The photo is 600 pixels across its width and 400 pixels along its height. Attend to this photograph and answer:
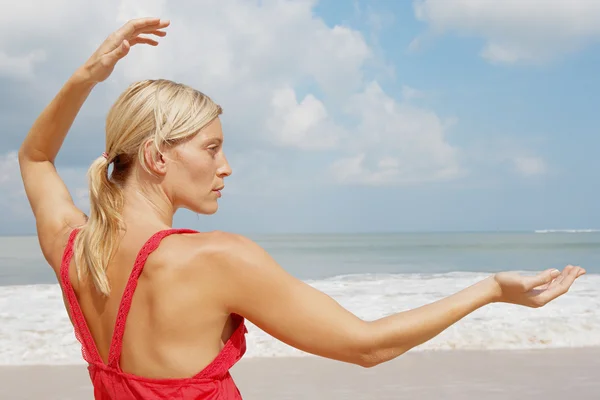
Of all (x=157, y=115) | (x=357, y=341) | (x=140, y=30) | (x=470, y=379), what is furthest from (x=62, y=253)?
(x=470, y=379)

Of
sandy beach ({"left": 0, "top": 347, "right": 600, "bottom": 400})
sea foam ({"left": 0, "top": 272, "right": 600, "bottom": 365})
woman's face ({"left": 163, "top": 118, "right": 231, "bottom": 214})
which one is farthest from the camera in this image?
sea foam ({"left": 0, "top": 272, "right": 600, "bottom": 365})

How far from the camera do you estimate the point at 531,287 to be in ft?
4.17

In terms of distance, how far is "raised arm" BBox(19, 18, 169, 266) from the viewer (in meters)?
1.61

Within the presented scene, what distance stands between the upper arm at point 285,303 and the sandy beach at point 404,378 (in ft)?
13.7

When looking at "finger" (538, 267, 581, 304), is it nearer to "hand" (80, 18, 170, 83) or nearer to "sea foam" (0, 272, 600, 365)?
"hand" (80, 18, 170, 83)

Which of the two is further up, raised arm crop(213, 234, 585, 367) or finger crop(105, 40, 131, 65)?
finger crop(105, 40, 131, 65)

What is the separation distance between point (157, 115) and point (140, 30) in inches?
16.4

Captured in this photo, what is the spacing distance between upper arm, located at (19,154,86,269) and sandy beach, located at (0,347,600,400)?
3854mm

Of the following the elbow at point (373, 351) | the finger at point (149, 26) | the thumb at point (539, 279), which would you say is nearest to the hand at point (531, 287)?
the thumb at point (539, 279)

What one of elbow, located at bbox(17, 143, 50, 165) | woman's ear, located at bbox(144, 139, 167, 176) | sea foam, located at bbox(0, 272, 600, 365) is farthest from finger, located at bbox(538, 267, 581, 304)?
sea foam, located at bbox(0, 272, 600, 365)

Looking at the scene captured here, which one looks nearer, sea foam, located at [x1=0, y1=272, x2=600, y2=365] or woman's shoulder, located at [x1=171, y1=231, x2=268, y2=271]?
woman's shoulder, located at [x1=171, y1=231, x2=268, y2=271]

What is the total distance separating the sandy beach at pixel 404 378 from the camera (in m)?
5.30

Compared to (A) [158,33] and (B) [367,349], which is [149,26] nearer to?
(A) [158,33]

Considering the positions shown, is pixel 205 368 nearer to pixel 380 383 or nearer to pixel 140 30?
pixel 140 30
